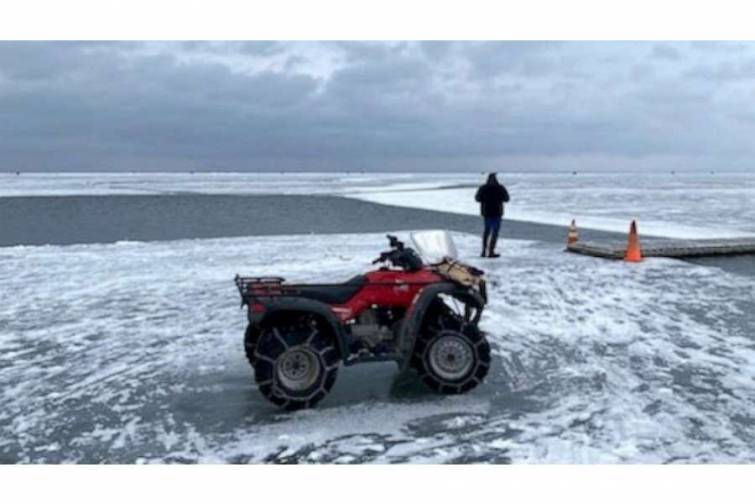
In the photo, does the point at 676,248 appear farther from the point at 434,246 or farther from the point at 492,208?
the point at 434,246

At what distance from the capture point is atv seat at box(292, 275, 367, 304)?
17.6 ft

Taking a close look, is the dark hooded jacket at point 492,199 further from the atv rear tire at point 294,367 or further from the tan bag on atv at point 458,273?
the atv rear tire at point 294,367

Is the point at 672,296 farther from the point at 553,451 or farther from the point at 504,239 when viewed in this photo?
the point at 504,239

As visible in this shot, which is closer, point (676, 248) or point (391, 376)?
point (391, 376)

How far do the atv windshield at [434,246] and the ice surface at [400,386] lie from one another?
106 centimetres

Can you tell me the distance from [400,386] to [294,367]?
1024mm

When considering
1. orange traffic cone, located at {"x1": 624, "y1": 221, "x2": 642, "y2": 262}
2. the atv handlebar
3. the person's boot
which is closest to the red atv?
the atv handlebar

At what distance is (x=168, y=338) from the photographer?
24.6ft

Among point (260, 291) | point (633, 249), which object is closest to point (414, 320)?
point (260, 291)

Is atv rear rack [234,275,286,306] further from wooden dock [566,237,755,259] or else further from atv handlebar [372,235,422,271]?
wooden dock [566,237,755,259]

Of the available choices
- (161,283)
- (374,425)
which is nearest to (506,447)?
(374,425)

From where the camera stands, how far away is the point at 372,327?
5504mm

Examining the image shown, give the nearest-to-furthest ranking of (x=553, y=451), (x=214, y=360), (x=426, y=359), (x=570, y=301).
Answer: (x=553, y=451) → (x=426, y=359) → (x=214, y=360) → (x=570, y=301)

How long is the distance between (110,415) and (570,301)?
615 cm
